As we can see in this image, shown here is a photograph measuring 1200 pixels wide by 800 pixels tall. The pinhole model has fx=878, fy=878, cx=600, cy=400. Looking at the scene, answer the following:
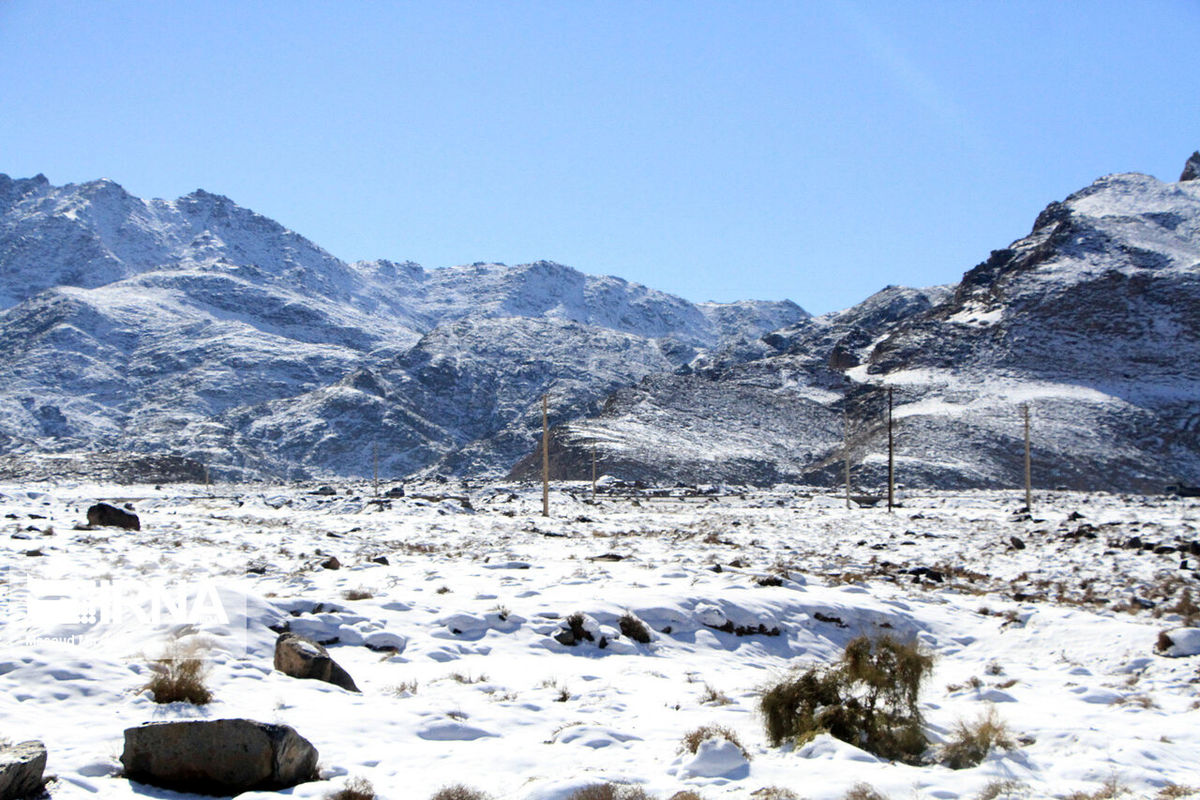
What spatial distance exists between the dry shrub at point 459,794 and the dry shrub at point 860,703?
289 cm

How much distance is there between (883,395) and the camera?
120 metres

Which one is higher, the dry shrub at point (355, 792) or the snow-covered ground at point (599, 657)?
the snow-covered ground at point (599, 657)

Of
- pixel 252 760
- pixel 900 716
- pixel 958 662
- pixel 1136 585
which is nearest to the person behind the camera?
pixel 252 760

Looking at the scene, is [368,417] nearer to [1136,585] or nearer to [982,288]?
[982,288]

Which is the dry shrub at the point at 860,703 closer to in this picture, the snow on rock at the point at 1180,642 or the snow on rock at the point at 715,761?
the snow on rock at the point at 715,761

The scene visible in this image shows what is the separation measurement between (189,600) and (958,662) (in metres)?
10.5

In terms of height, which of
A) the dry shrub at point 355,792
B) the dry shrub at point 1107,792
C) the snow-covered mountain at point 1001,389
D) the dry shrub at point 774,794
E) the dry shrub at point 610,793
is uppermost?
the snow-covered mountain at point 1001,389

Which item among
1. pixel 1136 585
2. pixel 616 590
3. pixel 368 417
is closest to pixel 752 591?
pixel 616 590

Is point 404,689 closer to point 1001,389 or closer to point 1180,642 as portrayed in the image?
point 1180,642

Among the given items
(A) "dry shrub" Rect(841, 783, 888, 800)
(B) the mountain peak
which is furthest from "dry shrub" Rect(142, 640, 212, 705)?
(B) the mountain peak

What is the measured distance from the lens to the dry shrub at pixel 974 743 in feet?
25.6

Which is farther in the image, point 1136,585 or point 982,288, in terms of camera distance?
point 982,288

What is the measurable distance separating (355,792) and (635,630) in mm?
6215

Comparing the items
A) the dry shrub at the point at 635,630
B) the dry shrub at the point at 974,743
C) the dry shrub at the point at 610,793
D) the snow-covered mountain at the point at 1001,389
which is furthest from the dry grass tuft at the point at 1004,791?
the snow-covered mountain at the point at 1001,389
